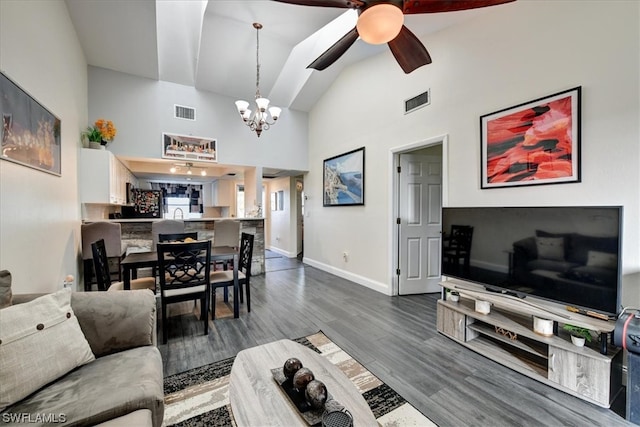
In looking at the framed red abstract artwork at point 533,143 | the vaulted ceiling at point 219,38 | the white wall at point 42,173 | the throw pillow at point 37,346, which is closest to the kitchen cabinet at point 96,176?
the white wall at point 42,173

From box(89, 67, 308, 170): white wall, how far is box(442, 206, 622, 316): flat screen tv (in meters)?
4.15

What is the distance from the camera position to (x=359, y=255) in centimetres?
456

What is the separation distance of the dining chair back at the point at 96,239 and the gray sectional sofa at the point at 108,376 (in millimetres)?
2337

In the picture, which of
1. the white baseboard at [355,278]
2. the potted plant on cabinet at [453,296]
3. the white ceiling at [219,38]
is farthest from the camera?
the white baseboard at [355,278]

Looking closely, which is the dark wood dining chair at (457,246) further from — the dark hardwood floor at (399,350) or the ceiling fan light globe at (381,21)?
the ceiling fan light globe at (381,21)

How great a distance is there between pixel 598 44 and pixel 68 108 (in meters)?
5.30

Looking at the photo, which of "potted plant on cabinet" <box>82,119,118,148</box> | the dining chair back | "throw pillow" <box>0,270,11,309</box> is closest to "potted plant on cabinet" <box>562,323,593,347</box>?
"throw pillow" <box>0,270,11,309</box>

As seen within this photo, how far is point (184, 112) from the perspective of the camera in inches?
193

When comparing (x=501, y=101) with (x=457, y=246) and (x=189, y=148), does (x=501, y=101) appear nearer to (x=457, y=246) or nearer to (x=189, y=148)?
(x=457, y=246)

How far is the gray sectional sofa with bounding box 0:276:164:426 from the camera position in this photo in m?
1.11

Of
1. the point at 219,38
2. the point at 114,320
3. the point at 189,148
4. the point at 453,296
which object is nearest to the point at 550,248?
the point at 453,296

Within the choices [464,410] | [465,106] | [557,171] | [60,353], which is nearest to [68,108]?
[60,353]

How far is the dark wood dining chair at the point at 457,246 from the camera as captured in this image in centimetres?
261

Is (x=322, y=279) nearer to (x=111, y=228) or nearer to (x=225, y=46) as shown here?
(x=111, y=228)
